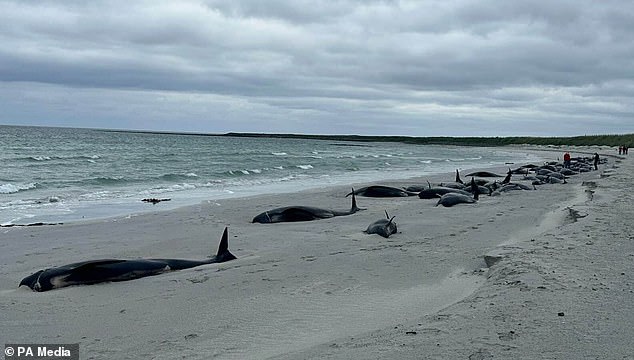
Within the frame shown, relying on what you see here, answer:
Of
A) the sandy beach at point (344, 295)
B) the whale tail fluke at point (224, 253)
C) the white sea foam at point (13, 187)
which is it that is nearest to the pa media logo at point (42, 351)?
the sandy beach at point (344, 295)

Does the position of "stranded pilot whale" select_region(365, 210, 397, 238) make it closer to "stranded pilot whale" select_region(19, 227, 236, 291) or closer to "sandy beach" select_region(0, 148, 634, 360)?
"sandy beach" select_region(0, 148, 634, 360)

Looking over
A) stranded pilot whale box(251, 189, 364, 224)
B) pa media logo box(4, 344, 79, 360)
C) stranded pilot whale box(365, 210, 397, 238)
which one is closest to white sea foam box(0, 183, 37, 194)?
stranded pilot whale box(251, 189, 364, 224)

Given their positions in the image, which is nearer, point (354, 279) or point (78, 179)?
point (354, 279)

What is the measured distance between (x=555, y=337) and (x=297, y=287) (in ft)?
10.2

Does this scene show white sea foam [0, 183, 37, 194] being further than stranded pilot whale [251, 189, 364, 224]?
Yes

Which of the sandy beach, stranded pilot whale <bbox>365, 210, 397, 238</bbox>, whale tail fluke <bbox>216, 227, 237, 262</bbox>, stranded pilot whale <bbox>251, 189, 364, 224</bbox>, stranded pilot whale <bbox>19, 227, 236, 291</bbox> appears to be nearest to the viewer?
the sandy beach

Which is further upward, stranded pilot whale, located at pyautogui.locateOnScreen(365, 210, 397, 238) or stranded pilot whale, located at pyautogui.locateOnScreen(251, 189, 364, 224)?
stranded pilot whale, located at pyautogui.locateOnScreen(365, 210, 397, 238)

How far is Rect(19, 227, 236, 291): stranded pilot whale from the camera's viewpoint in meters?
7.33

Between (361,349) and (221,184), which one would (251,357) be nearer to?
(361,349)

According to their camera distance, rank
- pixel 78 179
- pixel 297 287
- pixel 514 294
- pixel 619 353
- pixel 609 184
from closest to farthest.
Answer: pixel 619 353 → pixel 514 294 → pixel 297 287 → pixel 609 184 → pixel 78 179

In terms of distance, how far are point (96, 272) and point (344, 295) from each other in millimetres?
3174

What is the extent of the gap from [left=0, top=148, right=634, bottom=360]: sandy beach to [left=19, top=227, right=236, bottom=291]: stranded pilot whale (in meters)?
0.18

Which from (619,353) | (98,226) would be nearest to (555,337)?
(619,353)

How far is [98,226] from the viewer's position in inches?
499
